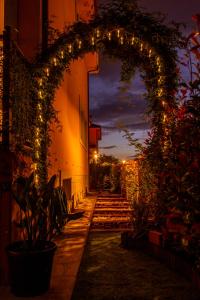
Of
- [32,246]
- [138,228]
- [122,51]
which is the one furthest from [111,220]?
[32,246]

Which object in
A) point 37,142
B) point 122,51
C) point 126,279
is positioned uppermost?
point 122,51

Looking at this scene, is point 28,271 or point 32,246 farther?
point 32,246

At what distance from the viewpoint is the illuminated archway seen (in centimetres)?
570

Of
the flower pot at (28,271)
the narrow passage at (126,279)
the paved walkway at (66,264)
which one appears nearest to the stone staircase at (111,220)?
the paved walkway at (66,264)

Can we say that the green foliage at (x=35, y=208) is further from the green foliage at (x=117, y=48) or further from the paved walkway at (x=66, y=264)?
the green foliage at (x=117, y=48)

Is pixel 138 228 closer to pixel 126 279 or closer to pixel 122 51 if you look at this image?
pixel 126 279

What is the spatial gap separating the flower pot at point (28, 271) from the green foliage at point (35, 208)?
0.27 m

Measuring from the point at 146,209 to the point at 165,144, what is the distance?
1.20m

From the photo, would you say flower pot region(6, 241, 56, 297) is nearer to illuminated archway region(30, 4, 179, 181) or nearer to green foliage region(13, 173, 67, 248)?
green foliage region(13, 173, 67, 248)

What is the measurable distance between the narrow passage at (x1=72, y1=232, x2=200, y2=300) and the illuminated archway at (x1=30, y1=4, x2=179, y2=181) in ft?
5.49

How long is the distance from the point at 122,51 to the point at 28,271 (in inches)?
155

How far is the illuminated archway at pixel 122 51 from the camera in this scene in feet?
18.7

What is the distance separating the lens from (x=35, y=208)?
404cm

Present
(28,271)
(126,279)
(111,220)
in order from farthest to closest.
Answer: (111,220) → (126,279) → (28,271)
